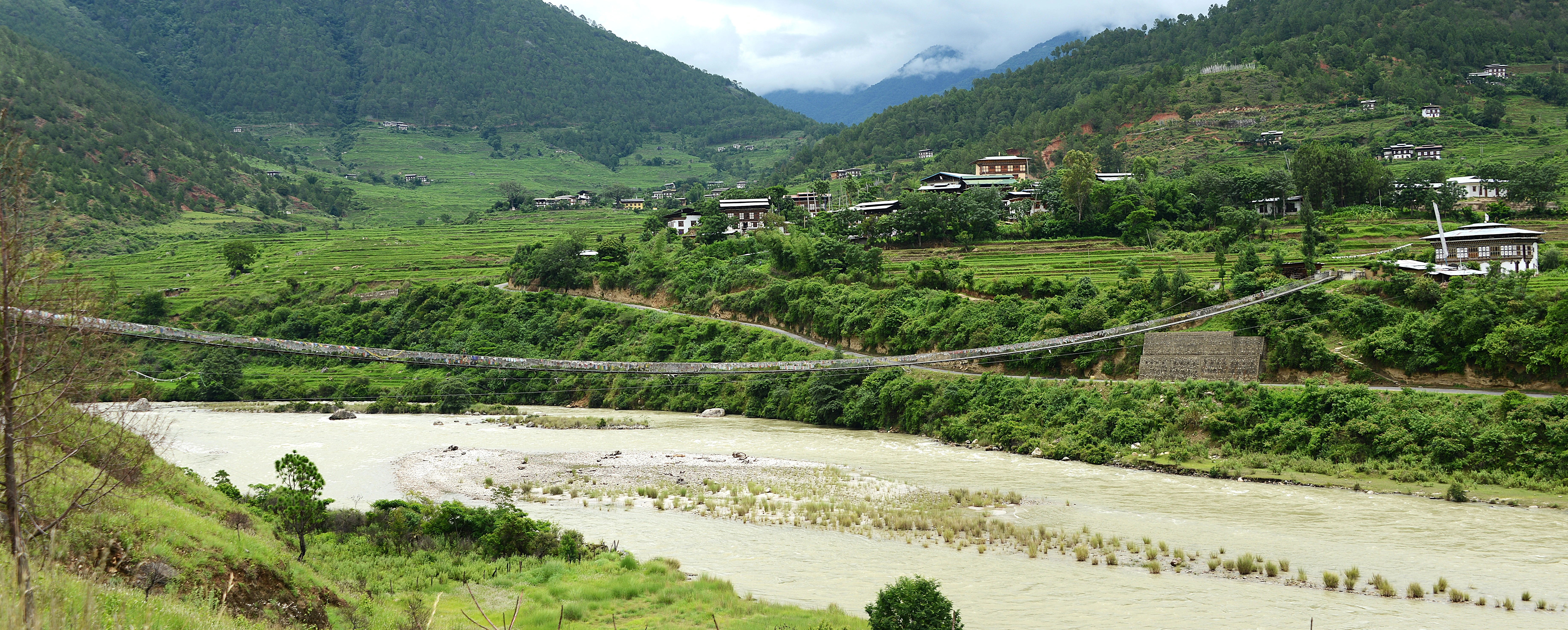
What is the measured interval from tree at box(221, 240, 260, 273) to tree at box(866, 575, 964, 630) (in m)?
62.2

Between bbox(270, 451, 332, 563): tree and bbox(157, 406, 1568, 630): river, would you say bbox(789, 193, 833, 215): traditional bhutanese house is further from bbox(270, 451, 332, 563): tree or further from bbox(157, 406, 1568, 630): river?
bbox(270, 451, 332, 563): tree

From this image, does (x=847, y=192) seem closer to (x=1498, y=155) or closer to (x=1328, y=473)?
(x=1498, y=155)

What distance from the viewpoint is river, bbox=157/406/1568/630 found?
44.4 ft

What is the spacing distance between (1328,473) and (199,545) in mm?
22756

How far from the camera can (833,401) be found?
34594mm

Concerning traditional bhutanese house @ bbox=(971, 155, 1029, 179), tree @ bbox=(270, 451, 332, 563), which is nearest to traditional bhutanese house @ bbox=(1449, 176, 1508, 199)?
traditional bhutanese house @ bbox=(971, 155, 1029, 179)

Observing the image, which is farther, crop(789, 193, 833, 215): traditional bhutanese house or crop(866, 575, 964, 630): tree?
crop(789, 193, 833, 215): traditional bhutanese house

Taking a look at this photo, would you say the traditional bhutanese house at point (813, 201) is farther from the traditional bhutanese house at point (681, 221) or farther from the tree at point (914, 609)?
the tree at point (914, 609)

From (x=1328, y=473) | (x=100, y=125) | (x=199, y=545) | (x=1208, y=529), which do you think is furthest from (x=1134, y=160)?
(x=100, y=125)

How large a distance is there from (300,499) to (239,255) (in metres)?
54.0

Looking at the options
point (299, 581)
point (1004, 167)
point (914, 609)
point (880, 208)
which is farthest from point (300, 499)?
point (1004, 167)

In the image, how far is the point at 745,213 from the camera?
61031 mm

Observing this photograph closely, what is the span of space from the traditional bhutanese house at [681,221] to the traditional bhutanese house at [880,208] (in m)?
11.6

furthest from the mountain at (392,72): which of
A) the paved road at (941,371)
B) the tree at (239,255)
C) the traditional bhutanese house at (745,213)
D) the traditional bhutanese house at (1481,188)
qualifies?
the traditional bhutanese house at (1481,188)
